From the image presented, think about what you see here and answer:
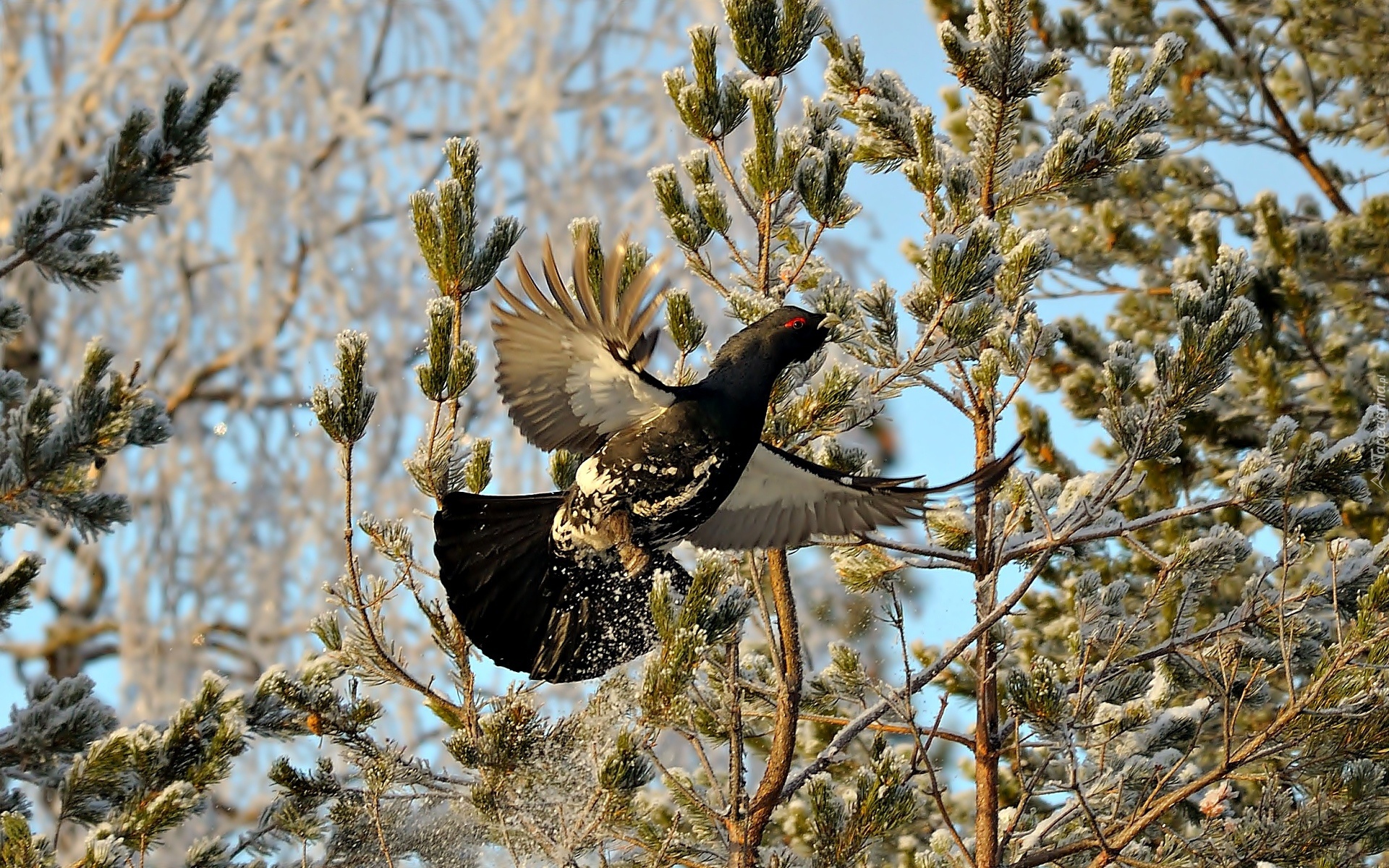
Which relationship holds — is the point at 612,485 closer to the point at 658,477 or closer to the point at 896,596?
the point at 658,477

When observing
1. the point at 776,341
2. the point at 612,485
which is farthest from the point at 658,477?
the point at 776,341

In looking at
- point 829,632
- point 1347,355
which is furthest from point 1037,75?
point 829,632

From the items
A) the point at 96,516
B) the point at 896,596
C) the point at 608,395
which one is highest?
the point at 608,395

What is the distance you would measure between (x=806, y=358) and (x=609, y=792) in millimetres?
1114

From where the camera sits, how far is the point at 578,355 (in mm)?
3031

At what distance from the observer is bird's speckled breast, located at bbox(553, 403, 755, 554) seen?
3000 mm

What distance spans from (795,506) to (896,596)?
0.47 m

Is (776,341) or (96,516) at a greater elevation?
(776,341)

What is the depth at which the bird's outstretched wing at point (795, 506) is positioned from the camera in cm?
323

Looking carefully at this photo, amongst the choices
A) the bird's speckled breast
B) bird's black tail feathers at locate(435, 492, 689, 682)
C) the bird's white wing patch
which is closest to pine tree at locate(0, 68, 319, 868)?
bird's black tail feathers at locate(435, 492, 689, 682)

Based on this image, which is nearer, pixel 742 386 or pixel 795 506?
pixel 742 386

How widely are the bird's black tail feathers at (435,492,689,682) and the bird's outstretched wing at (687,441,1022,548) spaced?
0.22m

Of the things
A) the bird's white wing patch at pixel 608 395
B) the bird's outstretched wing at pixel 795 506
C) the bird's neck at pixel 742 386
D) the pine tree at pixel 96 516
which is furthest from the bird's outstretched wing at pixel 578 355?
the pine tree at pixel 96 516

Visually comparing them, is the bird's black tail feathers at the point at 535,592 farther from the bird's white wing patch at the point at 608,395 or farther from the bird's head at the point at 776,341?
the bird's head at the point at 776,341
